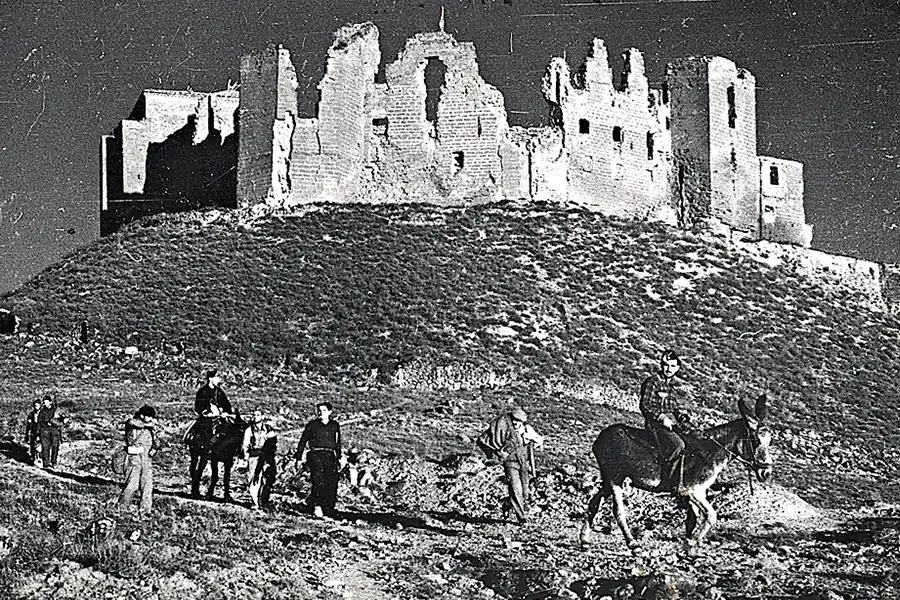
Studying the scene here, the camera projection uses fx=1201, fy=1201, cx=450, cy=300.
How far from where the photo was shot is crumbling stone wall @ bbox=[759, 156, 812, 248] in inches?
1877

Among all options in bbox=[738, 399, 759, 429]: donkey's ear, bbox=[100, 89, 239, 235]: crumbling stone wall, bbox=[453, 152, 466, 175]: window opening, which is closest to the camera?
bbox=[738, 399, 759, 429]: donkey's ear

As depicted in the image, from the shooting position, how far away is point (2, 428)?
80.2 feet

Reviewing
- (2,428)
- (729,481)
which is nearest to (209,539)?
(729,481)

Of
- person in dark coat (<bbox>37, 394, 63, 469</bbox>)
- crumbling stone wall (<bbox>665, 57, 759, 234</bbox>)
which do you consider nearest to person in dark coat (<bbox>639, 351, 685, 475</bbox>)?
person in dark coat (<bbox>37, 394, 63, 469</bbox>)

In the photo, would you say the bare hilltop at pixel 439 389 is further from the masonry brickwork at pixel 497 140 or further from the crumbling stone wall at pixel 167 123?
the crumbling stone wall at pixel 167 123

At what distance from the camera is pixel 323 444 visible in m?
15.7

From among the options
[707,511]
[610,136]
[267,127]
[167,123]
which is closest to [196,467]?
[707,511]

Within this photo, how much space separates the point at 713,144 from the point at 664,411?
106 feet

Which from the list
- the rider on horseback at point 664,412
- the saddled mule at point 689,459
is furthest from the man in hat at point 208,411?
the rider on horseback at point 664,412

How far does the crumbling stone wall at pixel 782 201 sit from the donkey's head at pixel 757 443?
34.0 m

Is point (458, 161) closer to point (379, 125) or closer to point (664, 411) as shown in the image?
point (379, 125)

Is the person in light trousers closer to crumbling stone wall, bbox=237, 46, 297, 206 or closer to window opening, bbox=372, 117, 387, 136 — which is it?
crumbling stone wall, bbox=237, 46, 297, 206

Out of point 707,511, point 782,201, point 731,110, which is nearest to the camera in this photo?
point 707,511

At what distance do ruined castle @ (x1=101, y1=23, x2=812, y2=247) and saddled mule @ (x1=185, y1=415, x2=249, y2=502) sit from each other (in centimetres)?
2522
